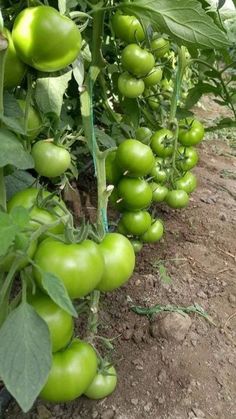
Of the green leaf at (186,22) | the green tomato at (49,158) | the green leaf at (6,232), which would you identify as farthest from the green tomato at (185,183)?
the green leaf at (6,232)

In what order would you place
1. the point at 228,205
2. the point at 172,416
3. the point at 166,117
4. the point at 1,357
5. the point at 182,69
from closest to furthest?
1. the point at 1,357
2. the point at 172,416
3. the point at 182,69
4. the point at 166,117
5. the point at 228,205

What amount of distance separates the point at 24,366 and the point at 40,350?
3cm

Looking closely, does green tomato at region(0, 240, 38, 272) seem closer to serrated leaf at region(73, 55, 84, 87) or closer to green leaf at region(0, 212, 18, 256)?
green leaf at region(0, 212, 18, 256)

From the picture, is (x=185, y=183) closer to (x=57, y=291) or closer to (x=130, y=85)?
(x=130, y=85)

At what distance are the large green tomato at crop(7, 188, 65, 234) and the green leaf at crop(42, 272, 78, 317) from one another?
113mm

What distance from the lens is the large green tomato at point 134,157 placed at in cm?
121

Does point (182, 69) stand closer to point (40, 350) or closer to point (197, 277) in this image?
point (197, 277)

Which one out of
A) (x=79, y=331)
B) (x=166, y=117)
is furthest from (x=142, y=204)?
(x=166, y=117)

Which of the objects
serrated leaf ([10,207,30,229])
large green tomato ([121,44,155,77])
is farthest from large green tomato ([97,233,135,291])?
large green tomato ([121,44,155,77])

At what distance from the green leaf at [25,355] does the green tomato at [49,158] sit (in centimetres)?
27

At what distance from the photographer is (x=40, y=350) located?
64 centimetres

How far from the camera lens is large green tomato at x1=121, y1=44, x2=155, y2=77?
47.5 inches

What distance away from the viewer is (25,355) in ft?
2.07

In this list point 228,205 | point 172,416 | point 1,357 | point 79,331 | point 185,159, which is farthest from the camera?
point 228,205
